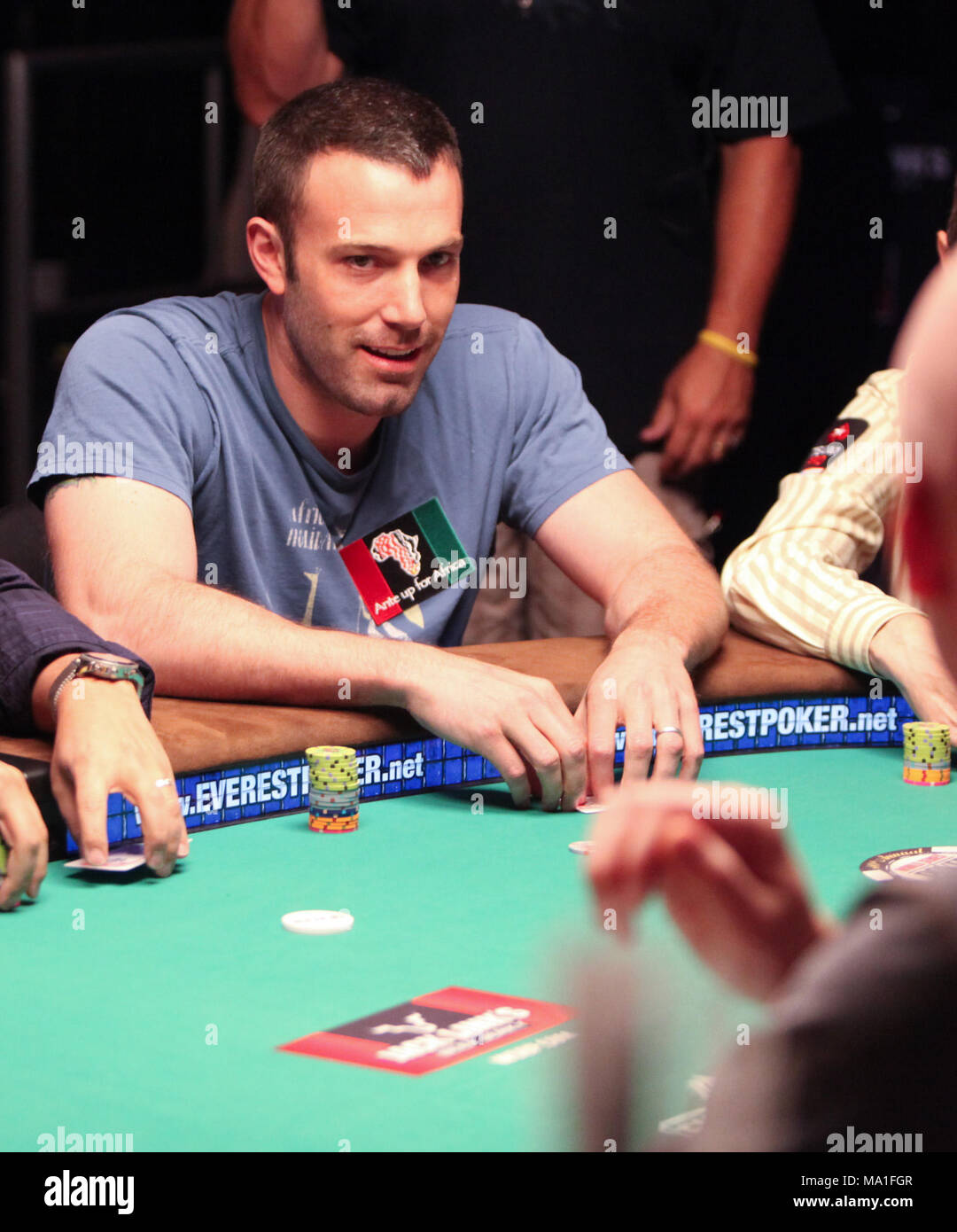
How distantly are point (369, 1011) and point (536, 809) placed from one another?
79 cm

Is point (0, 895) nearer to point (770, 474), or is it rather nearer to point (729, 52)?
point (729, 52)

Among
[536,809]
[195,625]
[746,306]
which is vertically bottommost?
[536,809]

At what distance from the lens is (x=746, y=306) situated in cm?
353

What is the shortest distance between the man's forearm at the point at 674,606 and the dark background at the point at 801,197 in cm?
106

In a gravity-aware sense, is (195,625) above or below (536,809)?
above

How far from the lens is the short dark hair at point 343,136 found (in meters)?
2.71

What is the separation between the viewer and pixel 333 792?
6.49 ft

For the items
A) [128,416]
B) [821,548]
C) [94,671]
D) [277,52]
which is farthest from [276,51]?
[94,671]

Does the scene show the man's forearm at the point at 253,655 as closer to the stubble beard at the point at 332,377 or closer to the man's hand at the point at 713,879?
the stubble beard at the point at 332,377

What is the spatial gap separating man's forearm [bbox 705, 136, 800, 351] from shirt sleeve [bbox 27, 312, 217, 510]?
131cm

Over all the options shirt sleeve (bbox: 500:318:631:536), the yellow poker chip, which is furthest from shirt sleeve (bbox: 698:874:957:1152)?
shirt sleeve (bbox: 500:318:631:536)

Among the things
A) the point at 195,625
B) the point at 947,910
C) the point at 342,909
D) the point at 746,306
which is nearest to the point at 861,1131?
the point at 947,910

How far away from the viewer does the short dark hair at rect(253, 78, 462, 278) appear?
271 cm
